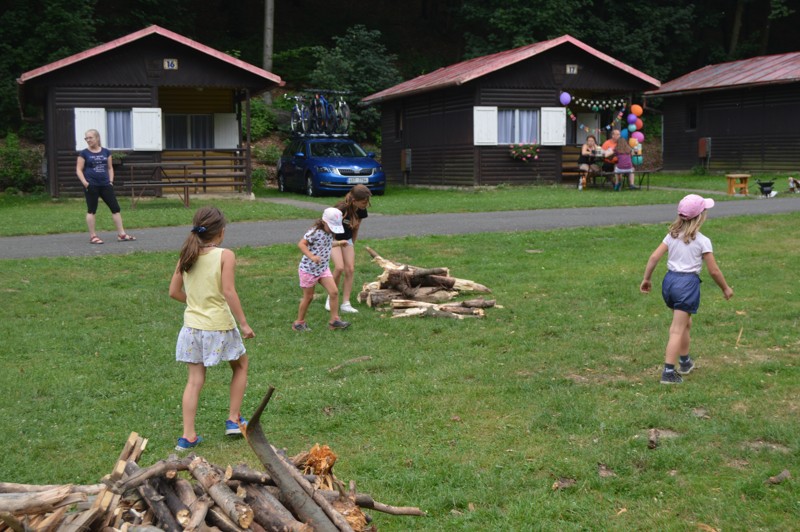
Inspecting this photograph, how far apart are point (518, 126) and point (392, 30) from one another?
81.0 ft

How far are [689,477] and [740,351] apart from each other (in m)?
3.14

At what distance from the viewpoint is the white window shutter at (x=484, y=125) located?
2873cm

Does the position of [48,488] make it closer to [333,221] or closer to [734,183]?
[333,221]

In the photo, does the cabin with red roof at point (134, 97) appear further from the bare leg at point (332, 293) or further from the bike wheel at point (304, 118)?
the bare leg at point (332, 293)

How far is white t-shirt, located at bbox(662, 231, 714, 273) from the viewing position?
7.28 m

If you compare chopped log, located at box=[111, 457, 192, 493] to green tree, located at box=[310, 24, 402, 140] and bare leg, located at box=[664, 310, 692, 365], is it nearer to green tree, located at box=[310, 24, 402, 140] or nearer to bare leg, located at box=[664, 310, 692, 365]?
bare leg, located at box=[664, 310, 692, 365]

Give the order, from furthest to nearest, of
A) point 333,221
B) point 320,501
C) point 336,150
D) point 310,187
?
1. point 336,150
2. point 310,187
3. point 333,221
4. point 320,501

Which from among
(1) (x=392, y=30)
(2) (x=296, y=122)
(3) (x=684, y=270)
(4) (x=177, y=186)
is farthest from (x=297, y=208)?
(1) (x=392, y=30)

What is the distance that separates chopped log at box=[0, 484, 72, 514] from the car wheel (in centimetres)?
A: 2308

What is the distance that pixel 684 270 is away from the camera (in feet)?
24.2

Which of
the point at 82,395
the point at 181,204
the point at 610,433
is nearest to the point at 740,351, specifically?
the point at 610,433

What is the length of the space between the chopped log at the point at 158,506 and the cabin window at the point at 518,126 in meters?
26.2

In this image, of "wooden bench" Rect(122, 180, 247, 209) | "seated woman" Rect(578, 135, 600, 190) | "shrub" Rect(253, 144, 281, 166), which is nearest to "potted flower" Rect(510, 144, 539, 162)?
"seated woman" Rect(578, 135, 600, 190)

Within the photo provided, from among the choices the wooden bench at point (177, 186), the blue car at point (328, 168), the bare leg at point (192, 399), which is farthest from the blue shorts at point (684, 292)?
the blue car at point (328, 168)
